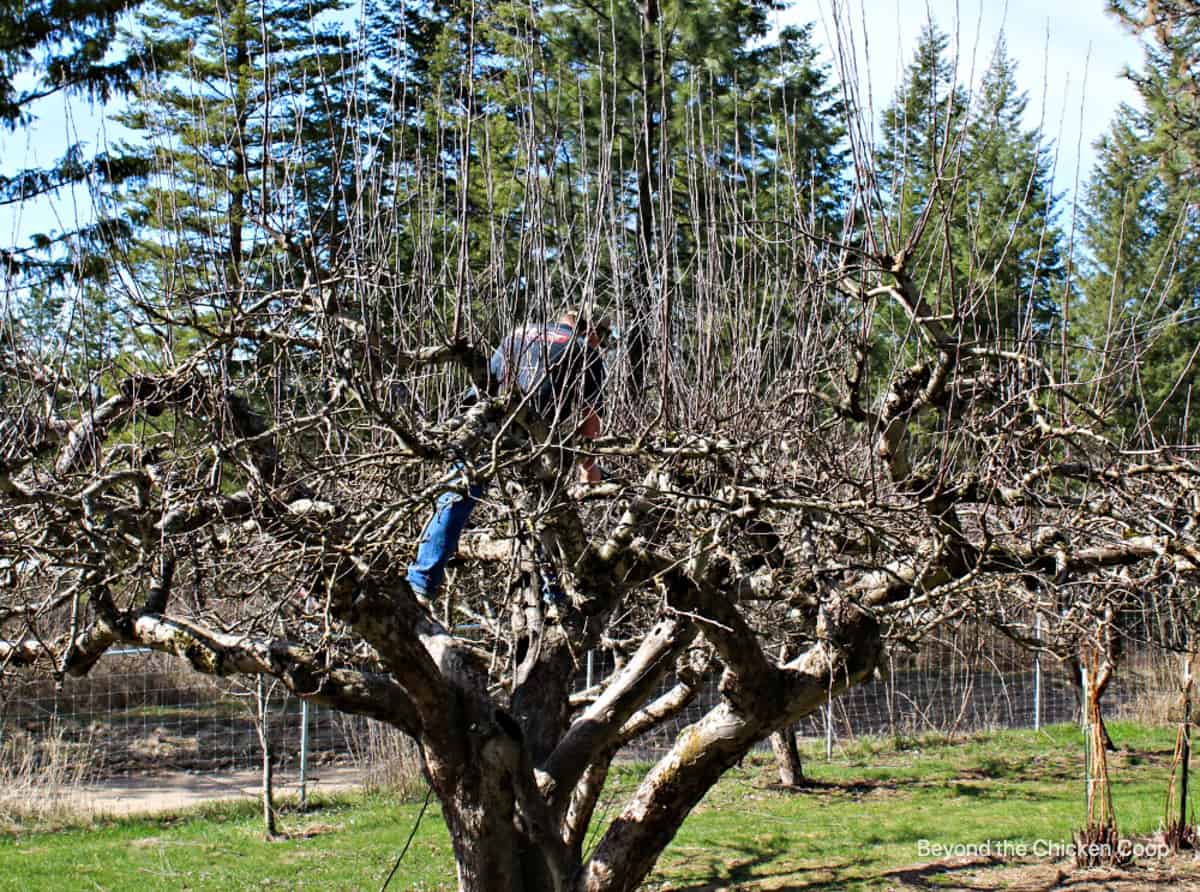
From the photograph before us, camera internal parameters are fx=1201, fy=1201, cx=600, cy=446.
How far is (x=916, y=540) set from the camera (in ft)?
17.3

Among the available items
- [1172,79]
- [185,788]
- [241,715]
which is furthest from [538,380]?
[1172,79]

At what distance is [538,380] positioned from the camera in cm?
395

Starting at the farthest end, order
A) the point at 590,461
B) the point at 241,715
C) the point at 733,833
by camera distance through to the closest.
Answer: the point at 241,715, the point at 733,833, the point at 590,461

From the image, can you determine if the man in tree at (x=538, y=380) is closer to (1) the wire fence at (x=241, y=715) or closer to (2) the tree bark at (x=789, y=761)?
(1) the wire fence at (x=241, y=715)

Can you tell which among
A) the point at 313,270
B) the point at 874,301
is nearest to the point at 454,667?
the point at 313,270

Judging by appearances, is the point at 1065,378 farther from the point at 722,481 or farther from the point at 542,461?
the point at 542,461

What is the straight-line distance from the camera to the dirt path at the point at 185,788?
35.1 ft

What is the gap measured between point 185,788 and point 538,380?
376 inches

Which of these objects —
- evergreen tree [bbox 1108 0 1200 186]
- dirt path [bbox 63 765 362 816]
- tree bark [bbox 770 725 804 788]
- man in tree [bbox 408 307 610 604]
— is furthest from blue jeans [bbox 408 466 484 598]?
evergreen tree [bbox 1108 0 1200 186]

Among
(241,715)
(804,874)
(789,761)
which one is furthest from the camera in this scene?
(241,715)

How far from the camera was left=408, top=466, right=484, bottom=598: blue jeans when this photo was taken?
444 cm

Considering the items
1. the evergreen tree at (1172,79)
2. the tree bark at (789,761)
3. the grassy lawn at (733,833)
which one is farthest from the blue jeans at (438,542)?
the evergreen tree at (1172,79)

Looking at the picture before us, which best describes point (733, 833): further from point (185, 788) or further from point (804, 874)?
point (185, 788)

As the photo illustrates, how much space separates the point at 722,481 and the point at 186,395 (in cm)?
215
